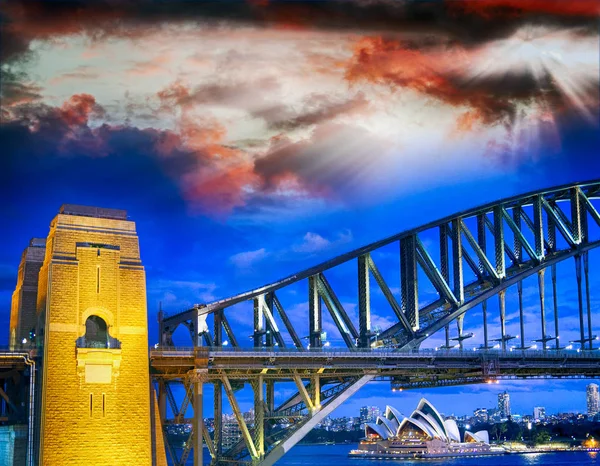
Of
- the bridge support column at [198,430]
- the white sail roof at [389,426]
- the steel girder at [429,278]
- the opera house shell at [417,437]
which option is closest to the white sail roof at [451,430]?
the opera house shell at [417,437]

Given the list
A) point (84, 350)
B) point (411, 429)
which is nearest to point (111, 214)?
point (84, 350)

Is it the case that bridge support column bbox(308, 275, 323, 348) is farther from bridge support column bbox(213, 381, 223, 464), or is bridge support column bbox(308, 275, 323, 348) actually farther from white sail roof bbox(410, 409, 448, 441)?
white sail roof bbox(410, 409, 448, 441)

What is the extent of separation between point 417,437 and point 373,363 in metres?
111

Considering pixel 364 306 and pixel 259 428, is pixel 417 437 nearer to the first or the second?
pixel 364 306

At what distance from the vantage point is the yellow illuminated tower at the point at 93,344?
155ft

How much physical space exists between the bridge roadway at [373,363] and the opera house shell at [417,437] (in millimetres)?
90466

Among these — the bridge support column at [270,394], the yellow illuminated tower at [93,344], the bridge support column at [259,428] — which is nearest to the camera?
the yellow illuminated tower at [93,344]

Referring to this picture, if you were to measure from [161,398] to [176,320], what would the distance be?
8910 mm

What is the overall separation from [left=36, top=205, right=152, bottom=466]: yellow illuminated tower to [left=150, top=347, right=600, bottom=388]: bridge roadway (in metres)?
3.38

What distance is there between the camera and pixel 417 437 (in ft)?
549

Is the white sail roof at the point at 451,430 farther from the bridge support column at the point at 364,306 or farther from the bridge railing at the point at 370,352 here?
the bridge support column at the point at 364,306

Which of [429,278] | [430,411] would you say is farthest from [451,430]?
[429,278]

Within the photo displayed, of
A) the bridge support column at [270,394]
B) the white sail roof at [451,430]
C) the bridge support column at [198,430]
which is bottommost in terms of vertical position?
the bridge support column at [198,430]

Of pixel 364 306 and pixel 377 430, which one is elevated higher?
pixel 364 306
